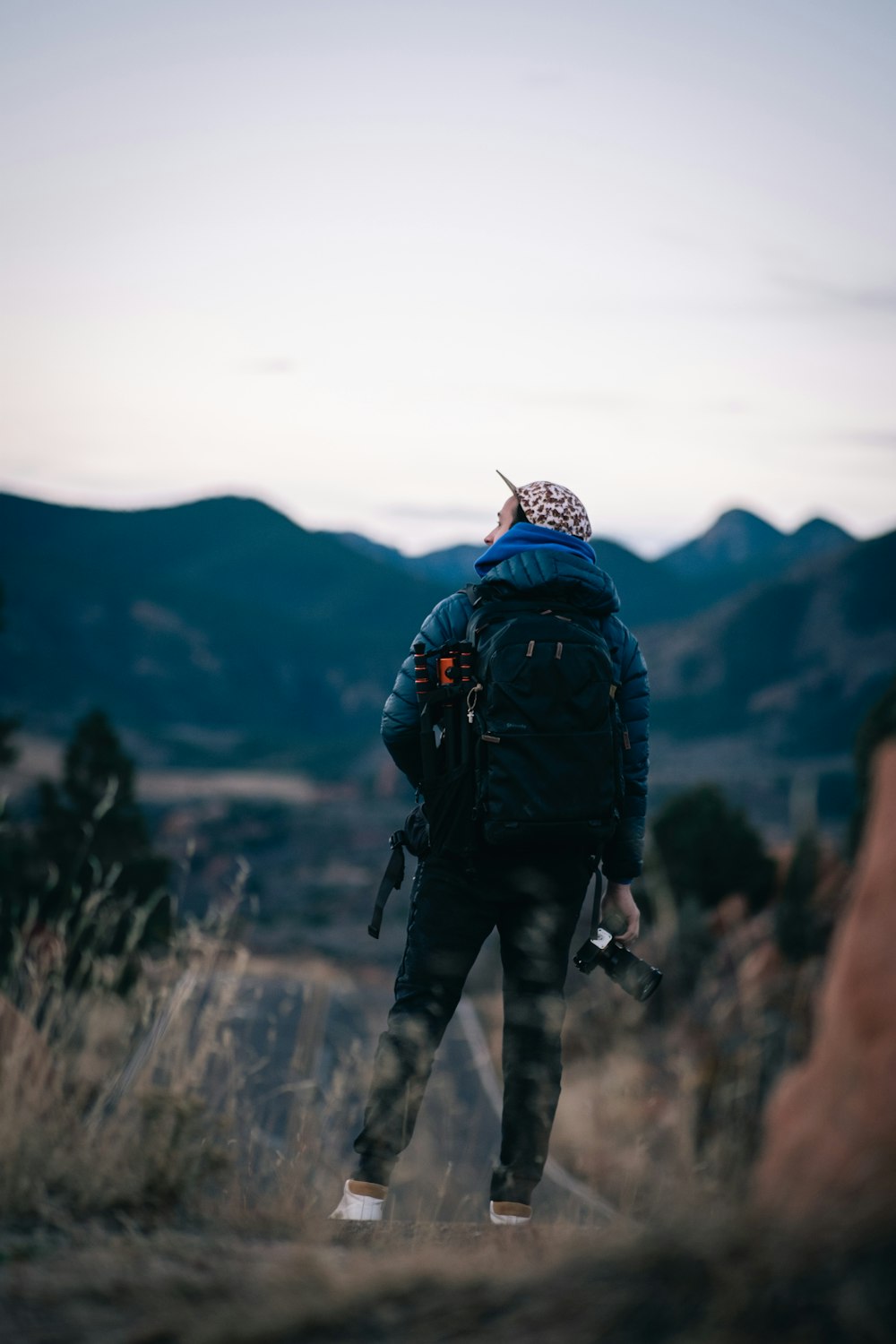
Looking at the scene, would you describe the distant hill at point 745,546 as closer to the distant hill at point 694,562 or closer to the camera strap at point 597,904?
the distant hill at point 694,562

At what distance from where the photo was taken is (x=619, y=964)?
11.1 ft

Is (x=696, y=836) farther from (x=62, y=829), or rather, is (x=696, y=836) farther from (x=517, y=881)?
(x=517, y=881)

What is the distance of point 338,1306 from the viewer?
190 cm

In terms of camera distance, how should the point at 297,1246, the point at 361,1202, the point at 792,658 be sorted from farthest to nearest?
the point at 792,658 < the point at 361,1202 < the point at 297,1246

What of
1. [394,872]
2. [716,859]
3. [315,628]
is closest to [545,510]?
[394,872]

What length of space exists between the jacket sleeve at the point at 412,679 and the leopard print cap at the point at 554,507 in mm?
347

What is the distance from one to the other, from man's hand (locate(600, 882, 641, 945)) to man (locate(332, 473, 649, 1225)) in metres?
0.18

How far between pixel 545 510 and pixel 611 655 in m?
0.47

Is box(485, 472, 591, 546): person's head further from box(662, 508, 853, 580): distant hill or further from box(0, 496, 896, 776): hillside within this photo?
box(662, 508, 853, 580): distant hill

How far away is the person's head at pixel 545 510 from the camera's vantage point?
3527mm

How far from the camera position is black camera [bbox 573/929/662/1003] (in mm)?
3324

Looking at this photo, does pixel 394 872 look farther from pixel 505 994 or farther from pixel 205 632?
pixel 205 632

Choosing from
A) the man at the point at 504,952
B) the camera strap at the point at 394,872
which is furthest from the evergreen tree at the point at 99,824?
the man at the point at 504,952

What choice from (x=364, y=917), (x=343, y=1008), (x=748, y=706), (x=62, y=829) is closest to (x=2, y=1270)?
(x=62, y=829)
